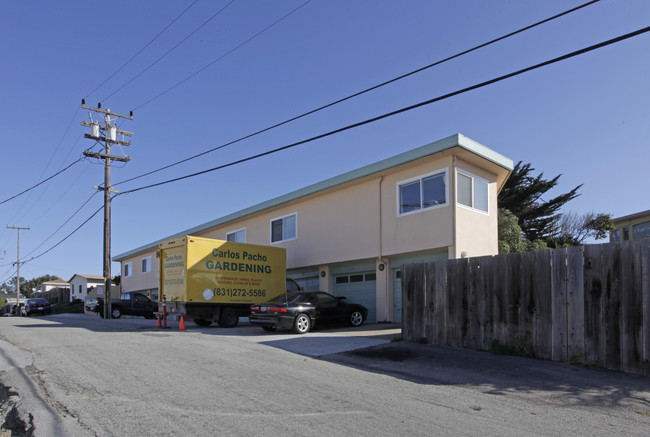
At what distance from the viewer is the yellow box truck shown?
16344 mm

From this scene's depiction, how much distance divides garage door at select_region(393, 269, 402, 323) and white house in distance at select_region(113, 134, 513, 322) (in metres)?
0.03

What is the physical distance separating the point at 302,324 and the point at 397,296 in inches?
159

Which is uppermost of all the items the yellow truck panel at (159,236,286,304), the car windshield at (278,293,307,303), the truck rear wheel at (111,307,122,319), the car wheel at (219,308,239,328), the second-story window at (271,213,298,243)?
the second-story window at (271,213,298,243)

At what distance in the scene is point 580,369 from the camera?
26.0 ft

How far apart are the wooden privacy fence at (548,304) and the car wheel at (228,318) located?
7.96 metres

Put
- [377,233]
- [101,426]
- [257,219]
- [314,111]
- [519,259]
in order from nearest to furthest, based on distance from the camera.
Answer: [101,426], [519,259], [314,111], [377,233], [257,219]

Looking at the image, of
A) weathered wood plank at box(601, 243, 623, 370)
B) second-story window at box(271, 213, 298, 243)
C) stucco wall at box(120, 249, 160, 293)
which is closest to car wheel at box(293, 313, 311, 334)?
second-story window at box(271, 213, 298, 243)

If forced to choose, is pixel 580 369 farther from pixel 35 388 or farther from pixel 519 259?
pixel 35 388

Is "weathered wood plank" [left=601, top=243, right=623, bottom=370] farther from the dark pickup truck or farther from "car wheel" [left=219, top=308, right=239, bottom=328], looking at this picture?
the dark pickup truck

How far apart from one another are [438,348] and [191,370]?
202 inches

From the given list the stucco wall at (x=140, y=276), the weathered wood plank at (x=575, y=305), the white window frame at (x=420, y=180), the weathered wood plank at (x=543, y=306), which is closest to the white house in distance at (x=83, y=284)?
Answer: the stucco wall at (x=140, y=276)

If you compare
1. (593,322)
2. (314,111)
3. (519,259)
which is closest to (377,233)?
(314,111)

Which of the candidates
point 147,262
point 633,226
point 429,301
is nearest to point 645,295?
point 429,301

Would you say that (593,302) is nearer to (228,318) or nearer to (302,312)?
(302,312)
